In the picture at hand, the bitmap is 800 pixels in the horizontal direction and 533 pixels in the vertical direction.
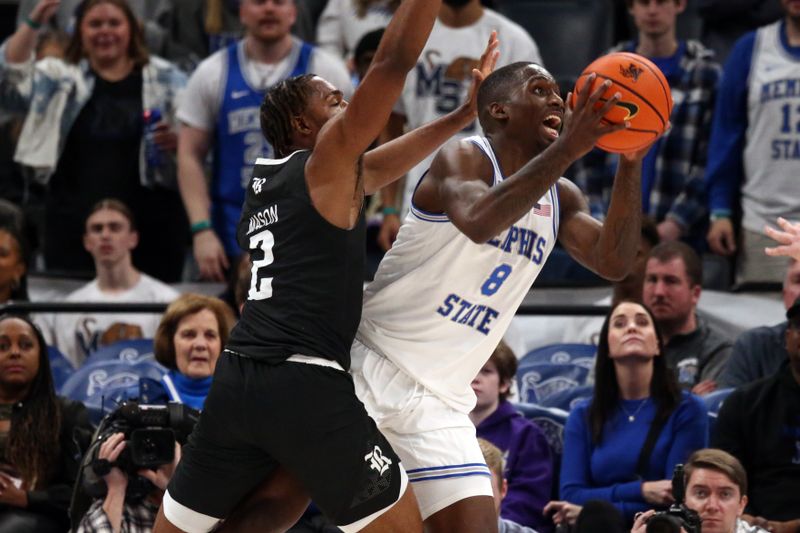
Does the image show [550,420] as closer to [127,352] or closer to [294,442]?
[127,352]

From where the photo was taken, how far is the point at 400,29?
4215 mm

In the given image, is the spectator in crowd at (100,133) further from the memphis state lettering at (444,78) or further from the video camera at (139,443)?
the video camera at (139,443)

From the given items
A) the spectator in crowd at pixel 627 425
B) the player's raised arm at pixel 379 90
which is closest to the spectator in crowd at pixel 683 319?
the spectator in crowd at pixel 627 425

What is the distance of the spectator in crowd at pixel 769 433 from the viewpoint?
6.33 m

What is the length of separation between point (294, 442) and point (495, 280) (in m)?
0.85


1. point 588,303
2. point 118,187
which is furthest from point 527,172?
point 118,187

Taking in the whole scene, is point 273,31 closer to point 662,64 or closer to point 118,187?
point 118,187

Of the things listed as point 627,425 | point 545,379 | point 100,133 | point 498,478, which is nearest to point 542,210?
point 498,478

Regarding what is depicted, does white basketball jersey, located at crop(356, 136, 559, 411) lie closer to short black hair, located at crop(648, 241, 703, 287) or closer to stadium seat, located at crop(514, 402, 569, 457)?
stadium seat, located at crop(514, 402, 569, 457)

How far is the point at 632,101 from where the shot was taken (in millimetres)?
4488

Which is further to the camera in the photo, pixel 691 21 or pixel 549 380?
pixel 691 21

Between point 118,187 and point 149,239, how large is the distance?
0.36 meters

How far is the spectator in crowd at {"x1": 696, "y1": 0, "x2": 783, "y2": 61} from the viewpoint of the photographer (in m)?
9.67

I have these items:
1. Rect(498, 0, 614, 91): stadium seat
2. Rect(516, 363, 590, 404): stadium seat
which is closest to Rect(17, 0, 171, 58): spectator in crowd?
Rect(498, 0, 614, 91): stadium seat
